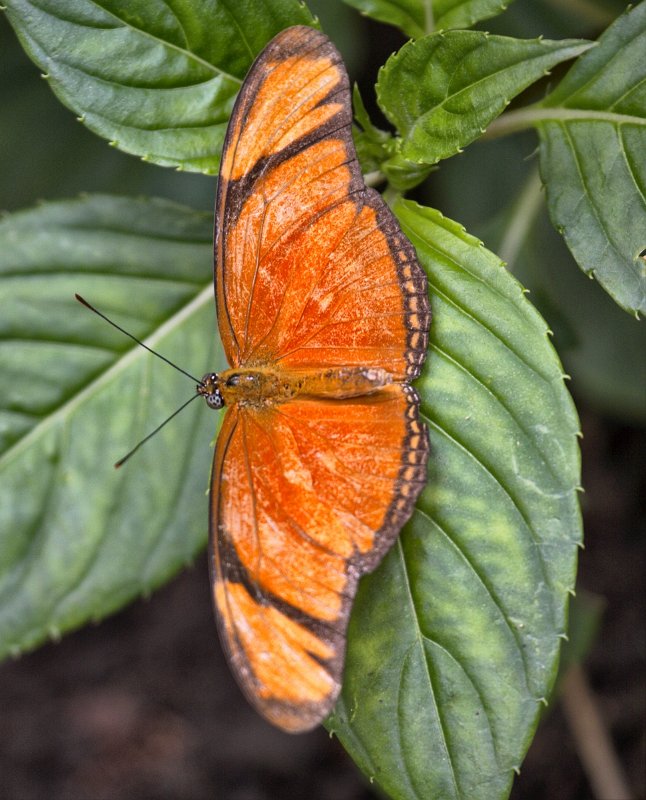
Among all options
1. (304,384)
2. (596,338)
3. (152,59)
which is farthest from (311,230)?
(596,338)

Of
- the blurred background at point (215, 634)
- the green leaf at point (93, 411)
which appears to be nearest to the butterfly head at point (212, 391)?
the green leaf at point (93, 411)

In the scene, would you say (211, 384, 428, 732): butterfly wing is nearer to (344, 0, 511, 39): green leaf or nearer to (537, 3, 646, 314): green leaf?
(537, 3, 646, 314): green leaf

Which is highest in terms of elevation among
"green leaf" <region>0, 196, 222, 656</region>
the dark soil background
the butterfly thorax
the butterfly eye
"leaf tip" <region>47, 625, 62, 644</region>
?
the butterfly thorax

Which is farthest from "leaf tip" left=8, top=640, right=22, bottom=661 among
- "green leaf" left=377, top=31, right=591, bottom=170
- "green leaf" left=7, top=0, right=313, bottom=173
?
"green leaf" left=377, top=31, right=591, bottom=170

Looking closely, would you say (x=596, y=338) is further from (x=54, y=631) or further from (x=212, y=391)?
(x=54, y=631)

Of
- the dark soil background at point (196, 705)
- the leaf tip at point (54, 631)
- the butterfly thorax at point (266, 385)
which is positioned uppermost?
the butterfly thorax at point (266, 385)

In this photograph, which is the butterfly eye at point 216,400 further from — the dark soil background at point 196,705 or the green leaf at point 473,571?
the dark soil background at point 196,705
